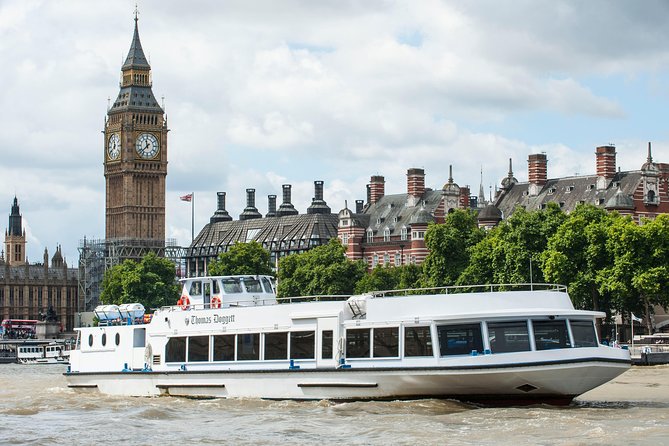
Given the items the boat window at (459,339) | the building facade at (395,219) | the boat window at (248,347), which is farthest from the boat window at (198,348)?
the building facade at (395,219)

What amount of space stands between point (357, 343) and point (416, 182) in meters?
92.8

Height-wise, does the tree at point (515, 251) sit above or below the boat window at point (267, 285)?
above

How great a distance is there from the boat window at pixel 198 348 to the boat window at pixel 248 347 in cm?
163

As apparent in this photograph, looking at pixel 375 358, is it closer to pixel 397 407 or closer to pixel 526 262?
pixel 397 407

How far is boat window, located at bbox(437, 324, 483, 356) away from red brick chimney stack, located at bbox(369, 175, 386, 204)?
102m

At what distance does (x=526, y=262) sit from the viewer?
3735 inches

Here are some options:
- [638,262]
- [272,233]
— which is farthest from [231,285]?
[272,233]

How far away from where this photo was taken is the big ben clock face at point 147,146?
197m

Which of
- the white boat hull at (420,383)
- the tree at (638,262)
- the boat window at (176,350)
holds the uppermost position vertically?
the tree at (638,262)

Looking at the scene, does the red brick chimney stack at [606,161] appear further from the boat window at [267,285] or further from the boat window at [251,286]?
the boat window at [251,286]

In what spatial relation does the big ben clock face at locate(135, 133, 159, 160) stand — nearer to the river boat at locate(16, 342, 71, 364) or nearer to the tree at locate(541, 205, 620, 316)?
the river boat at locate(16, 342, 71, 364)

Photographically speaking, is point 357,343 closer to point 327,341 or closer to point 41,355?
point 327,341

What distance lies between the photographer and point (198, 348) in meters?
52.8

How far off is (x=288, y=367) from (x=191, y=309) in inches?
234
